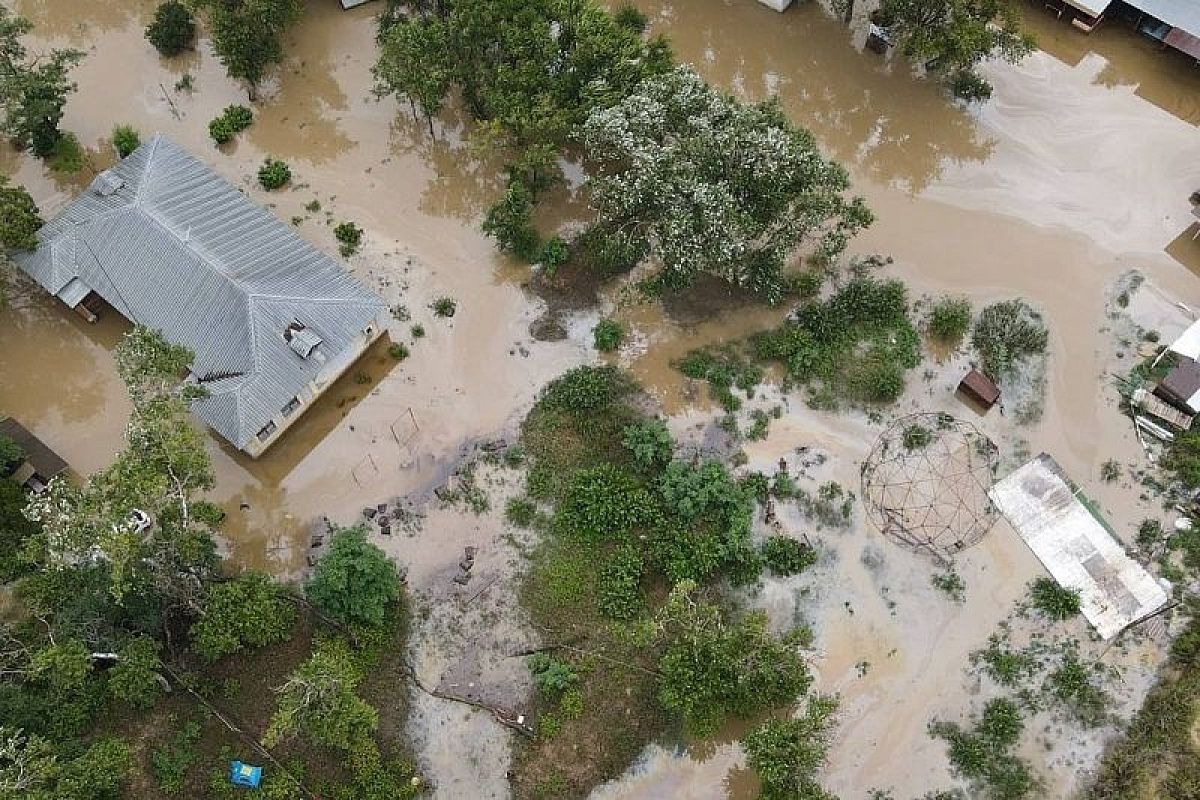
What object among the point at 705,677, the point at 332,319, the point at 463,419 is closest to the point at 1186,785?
the point at 705,677

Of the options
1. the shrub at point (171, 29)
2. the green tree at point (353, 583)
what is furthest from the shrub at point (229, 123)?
the green tree at point (353, 583)

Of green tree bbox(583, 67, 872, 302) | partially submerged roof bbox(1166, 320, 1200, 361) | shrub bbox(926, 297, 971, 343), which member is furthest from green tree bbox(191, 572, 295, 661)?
partially submerged roof bbox(1166, 320, 1200, 361)

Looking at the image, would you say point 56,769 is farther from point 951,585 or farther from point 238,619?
point 951,585

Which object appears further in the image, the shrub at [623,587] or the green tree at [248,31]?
the green tree at [248,31]

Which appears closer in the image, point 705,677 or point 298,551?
point 705,677

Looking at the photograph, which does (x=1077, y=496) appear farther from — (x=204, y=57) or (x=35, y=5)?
(x=35, y=5)

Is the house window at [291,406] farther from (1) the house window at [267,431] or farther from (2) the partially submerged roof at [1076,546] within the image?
(2) the partially submerged roof at [1076,546]

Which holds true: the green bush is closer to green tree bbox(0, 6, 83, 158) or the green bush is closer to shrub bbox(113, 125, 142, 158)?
shrub bbox(113, 125, 142, 158)
